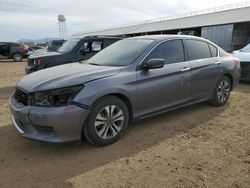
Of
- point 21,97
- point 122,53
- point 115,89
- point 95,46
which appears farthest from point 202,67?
point 95,46

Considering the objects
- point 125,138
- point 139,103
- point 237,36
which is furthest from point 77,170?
point 237,36

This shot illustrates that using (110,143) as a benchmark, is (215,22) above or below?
above

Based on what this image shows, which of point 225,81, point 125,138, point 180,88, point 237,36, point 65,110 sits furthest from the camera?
point 237,36

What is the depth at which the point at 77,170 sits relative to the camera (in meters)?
3.32

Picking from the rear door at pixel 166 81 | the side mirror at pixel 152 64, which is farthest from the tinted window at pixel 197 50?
the side mirror at pixel 152 64

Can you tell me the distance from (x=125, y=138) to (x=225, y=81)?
2980 millimetres

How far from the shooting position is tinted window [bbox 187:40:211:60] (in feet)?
17.1

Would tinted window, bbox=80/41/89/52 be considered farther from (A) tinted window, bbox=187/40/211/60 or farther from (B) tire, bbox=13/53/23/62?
(B) tire, bbox=13/53/23/62

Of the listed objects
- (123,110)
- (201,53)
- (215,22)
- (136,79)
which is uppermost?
(215,22)

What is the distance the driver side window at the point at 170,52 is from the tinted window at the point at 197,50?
0.84 ft

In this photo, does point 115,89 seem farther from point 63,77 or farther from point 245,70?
point 245,70

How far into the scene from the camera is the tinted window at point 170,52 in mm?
4609

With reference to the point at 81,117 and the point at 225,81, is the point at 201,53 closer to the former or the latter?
the point at 225,81

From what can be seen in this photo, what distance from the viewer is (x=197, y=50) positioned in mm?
5375
